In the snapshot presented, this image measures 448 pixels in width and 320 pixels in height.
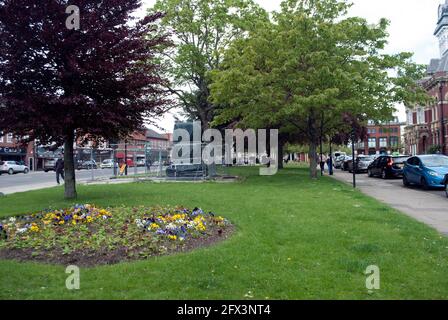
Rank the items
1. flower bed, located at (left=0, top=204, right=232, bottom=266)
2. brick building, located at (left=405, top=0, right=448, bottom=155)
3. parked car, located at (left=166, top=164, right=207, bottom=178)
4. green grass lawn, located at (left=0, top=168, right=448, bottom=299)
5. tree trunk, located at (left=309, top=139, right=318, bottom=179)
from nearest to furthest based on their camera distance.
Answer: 1. green grass lawn, located at (left=0, top=168, right=448, bottom=299)
2. flower bed, located at (left=0, top=204, right=232, bottom=266)
3. tree trunk, located at (left=309, top=139, right=318, bottom=179)
4. parked car, located at (left=166, top=164, right=207, bottom=178)
5. brick building, located at (left=405, top=0, right=448, bottom=155)

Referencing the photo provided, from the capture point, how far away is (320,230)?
804 centimetres

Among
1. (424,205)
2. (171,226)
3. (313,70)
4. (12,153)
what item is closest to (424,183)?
(424,205)

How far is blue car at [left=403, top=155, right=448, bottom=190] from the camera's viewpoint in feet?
56.4

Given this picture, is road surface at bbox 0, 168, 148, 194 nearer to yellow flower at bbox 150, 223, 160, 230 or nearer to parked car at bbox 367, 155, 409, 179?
yellow flower at bbox 150, 223, 160, 230

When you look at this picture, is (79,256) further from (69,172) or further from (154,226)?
(69,172)

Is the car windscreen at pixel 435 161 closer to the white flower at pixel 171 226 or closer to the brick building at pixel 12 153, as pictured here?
the white flower at pixel 171 226

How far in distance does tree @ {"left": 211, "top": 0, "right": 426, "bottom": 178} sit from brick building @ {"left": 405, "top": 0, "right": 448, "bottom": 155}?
2935 centimetres

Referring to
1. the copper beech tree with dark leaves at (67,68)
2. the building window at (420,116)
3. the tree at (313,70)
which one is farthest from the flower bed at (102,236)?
the building window at (420,116)

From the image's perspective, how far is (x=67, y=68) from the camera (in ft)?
41.1

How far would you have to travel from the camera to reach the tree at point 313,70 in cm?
1953

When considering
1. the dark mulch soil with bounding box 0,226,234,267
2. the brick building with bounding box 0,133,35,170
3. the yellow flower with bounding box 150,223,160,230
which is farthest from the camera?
the brick building with bounding box 0,133,35,170

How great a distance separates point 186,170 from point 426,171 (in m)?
13.5

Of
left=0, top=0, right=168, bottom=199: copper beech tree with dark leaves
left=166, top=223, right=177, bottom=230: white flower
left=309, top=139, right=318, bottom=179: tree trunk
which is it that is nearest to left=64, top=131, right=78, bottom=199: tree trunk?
left=0, top=0, right=168, bottom=199: copper beech tree with dark leaves

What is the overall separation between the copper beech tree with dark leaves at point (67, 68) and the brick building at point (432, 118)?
42978mm
